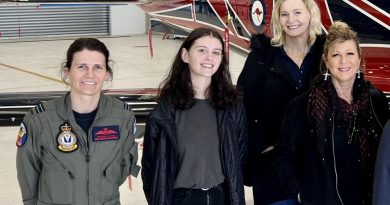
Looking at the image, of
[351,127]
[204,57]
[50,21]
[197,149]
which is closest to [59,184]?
[197,149]

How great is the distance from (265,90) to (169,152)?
0.74 metres

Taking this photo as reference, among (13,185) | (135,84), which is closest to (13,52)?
(135,84)

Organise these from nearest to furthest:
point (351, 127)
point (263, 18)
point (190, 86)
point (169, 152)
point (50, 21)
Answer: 1. point (351, 127)
2. point (169, 152)
3. point (190, 86)
4. point (263, 18)
5. point (50, 21)

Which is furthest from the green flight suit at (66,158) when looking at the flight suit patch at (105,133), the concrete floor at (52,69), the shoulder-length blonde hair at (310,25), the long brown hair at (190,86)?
the concrete floor at (52,69)

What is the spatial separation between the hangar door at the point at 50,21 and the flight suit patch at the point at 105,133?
1602cm

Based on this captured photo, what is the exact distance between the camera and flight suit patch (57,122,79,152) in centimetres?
250

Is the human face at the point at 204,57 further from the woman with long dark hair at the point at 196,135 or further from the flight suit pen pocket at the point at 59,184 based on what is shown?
the flight suit pen pocket at the point at 59,184

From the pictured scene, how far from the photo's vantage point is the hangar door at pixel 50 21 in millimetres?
18797

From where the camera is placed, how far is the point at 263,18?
6031 millimetres

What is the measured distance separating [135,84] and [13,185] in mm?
5255

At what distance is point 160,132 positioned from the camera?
2572 millimetres

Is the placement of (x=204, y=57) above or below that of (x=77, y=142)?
above

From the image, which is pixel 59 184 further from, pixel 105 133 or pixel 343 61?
pixel 343 61

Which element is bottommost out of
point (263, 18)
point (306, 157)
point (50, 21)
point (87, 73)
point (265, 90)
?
point (306, 157)
